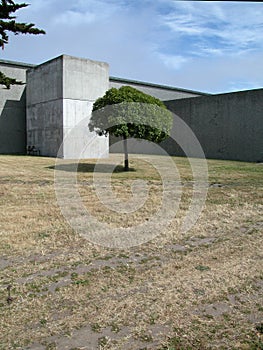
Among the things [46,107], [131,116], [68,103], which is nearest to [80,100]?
[68,103]

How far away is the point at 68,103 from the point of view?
15.1 meters

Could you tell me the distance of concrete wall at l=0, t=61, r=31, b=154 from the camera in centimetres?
1788

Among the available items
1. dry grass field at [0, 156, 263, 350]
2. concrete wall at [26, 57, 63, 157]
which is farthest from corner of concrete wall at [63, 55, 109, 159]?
dry grass field at [0, 156, 263, 350]

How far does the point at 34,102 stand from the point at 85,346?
1648cm

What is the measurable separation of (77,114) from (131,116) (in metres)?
6.92

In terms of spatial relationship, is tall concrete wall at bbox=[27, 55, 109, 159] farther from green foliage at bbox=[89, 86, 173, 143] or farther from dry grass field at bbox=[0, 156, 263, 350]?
dry grass field at bbox=[0, 156, 263, 350]

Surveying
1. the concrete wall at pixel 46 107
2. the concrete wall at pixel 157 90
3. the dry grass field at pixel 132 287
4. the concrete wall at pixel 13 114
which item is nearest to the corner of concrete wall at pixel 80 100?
the concrete wall at pixel 46 107

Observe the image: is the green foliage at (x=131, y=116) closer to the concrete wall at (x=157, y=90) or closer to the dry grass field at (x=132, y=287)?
the dry grass field at (x=132, y=287)

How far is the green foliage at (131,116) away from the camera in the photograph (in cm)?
912

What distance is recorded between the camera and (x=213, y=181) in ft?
30.0

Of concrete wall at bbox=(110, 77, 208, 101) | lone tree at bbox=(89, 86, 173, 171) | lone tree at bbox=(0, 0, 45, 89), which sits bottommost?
lone tree at bbox=(89, 86, 173, 171)

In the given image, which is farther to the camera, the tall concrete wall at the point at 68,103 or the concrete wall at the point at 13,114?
the concrete wall at the point at 13,114

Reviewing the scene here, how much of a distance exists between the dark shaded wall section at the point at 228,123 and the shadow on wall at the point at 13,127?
8.44 meters

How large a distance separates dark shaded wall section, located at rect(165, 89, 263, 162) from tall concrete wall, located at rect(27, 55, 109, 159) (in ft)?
18.2
